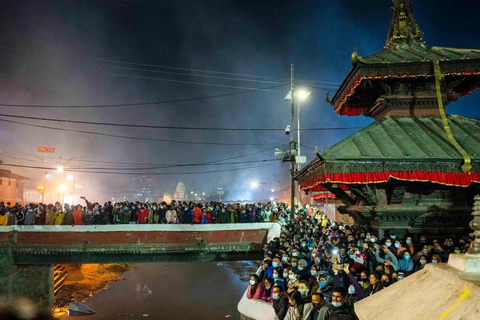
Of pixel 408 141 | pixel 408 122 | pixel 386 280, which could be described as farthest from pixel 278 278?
pixel 408 122

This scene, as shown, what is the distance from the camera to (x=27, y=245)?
59.5 feet

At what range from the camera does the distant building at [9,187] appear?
149ft

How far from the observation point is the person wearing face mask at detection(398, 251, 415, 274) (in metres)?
7.73

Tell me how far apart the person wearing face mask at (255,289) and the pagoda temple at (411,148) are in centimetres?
303

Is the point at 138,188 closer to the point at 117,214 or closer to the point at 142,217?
the point at 117,214

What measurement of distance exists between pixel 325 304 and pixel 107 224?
16.1 metres

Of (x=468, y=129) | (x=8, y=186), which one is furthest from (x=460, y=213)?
(x=8, y=186)

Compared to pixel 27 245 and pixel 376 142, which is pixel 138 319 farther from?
pixel 376 142

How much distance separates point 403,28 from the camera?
992 cm

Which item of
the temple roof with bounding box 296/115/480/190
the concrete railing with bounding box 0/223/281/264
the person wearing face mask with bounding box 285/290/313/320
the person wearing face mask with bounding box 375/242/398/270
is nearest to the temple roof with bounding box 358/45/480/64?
the temple roof with bounding box 296/115/480/190

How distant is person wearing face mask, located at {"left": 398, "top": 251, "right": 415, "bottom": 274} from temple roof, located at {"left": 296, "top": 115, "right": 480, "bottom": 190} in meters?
2.03

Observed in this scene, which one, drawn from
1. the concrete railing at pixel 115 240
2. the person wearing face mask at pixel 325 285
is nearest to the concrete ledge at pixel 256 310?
the person wearing face mask at pixel 325 285

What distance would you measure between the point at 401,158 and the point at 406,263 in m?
2.69

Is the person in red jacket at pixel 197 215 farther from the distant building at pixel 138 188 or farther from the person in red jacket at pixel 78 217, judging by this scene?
the distant building at pixel 138 188
